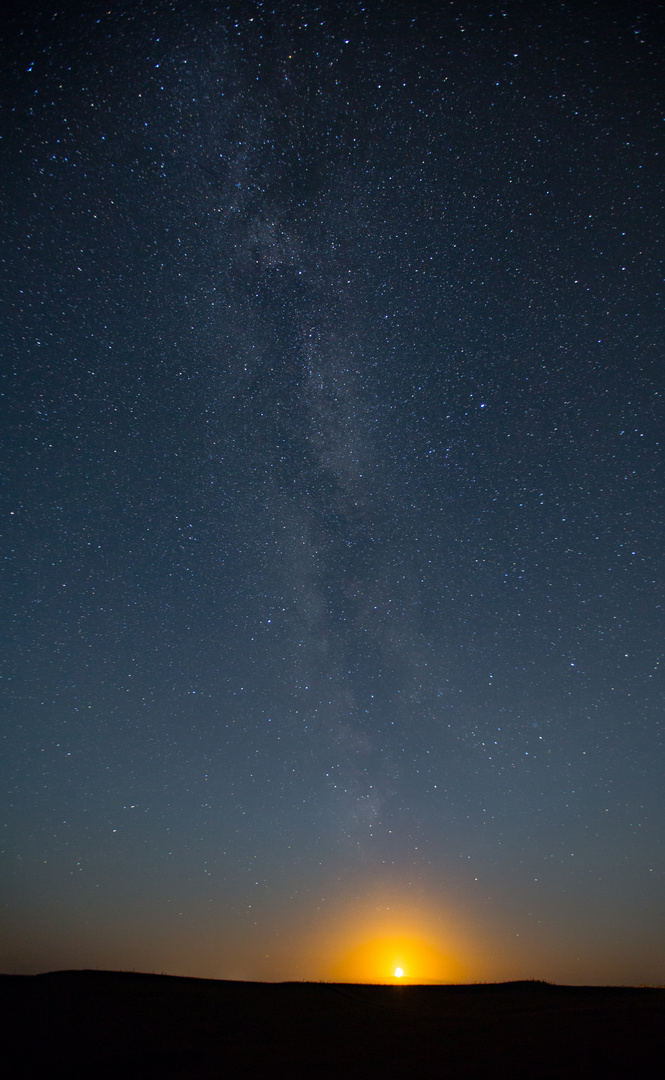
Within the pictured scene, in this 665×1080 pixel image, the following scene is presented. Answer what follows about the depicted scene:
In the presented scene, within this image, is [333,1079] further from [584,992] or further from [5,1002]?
[584,992]

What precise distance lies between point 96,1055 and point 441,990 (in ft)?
34.4

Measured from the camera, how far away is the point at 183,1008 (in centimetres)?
1097

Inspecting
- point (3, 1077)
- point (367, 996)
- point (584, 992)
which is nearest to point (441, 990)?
point (367, 996)

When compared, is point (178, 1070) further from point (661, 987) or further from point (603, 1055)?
point (661, 987)

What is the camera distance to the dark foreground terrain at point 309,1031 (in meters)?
7.64

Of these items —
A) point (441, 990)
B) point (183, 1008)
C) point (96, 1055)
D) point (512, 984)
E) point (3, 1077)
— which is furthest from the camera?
point (512, 984)

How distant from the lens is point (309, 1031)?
32.0 feet

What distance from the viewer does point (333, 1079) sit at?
7273 millimetres

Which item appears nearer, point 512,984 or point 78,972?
point 78,972

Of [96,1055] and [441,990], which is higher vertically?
[96,1055]

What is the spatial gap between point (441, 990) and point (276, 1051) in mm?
8470

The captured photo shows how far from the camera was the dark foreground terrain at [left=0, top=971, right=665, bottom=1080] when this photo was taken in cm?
764

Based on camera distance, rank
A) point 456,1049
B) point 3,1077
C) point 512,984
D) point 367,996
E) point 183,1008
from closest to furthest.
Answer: point 3,1077 < point 456,1049 < point 183,1008 < point 367,996 < point 512,984

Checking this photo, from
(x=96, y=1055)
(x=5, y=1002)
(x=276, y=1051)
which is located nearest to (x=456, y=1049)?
(x=276, y=1051)
